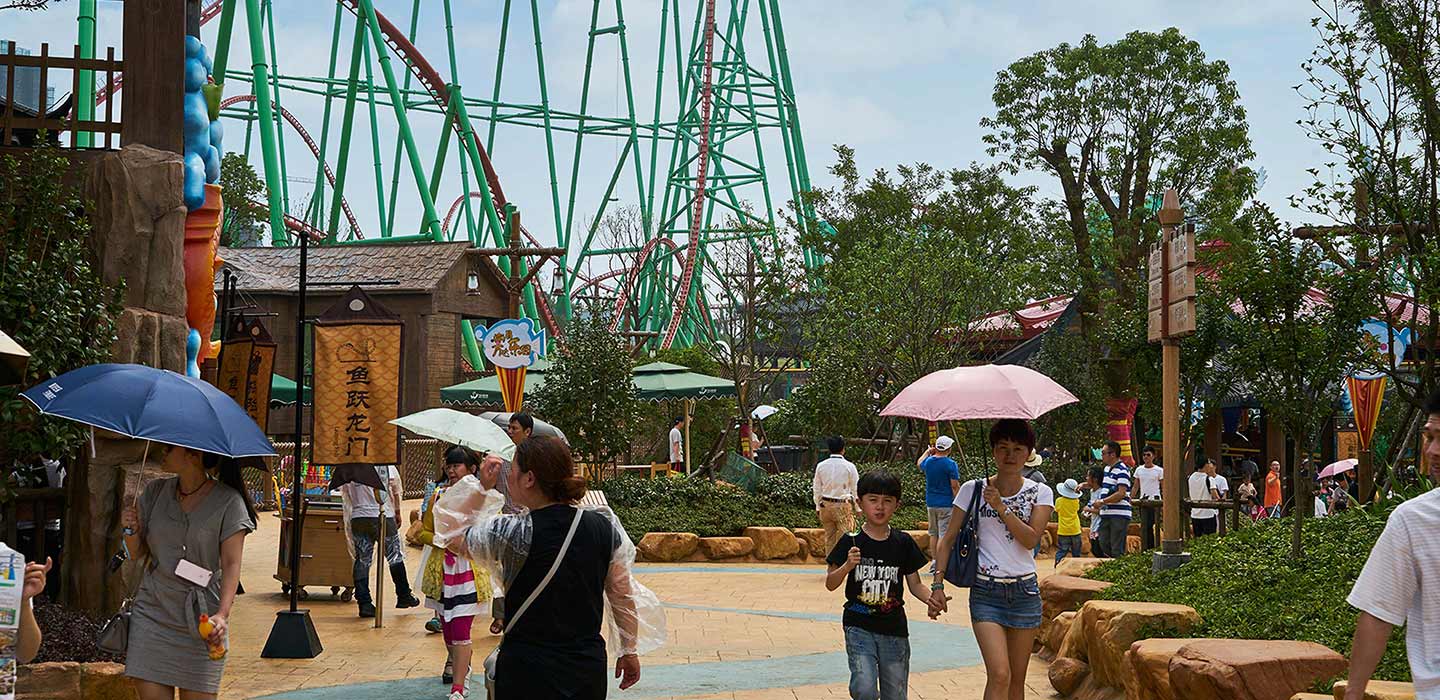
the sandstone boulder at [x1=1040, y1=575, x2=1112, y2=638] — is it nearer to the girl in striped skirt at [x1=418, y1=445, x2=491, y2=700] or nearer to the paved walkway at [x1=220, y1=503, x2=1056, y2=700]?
the paved walkway at [x1=220, y1=503, x2=1056, y2=700]

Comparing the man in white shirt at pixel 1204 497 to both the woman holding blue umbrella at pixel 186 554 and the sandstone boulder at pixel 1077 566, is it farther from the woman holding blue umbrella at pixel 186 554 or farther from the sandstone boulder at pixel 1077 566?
the woman holding blue umbrella at pixel 186 554

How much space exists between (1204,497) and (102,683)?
502 inches

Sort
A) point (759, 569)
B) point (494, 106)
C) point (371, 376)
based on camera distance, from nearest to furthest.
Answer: point (371, 376), point (759, 569), point (494, 106)

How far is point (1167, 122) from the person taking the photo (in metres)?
26.2

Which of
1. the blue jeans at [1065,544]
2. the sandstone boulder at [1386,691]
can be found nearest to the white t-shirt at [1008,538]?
the sandstone boulder at [1386,691]

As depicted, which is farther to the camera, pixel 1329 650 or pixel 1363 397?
pixel 1363 397

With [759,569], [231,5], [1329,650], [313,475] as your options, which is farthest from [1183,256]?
[231,5]

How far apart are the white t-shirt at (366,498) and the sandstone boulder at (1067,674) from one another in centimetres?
511

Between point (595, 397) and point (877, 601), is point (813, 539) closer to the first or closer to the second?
point (595, 397)

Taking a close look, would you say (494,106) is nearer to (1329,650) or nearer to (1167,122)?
(1167,122)

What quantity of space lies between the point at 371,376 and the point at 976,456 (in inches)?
599

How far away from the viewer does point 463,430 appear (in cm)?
918

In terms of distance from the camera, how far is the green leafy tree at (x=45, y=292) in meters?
7.55

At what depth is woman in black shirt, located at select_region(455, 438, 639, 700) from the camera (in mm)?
3930
